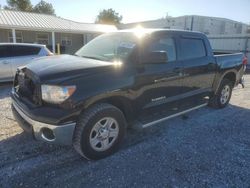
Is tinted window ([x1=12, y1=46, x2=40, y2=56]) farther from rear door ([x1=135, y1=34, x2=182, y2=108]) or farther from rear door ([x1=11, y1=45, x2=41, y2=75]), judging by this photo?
rear door ([x1=135, y1=34, x2=182, y2=108])

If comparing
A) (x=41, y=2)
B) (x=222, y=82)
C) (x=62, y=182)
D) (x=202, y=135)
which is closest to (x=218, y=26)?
(x=222, y=82)

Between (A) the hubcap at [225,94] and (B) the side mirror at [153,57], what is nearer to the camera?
(B) the side mirror at [153,57]

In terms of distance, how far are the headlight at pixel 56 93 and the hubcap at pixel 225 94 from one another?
4.33 metres

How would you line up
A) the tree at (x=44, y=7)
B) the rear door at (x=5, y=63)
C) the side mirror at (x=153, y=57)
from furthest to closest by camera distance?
the tree at (x=44, y=7)
the rear door at (x=5, y=63)
the side mirror at (x=153, y=57)

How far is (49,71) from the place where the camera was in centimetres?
297

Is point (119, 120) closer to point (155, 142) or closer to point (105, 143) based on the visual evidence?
point (105, 143)

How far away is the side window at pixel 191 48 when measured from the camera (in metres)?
4.28

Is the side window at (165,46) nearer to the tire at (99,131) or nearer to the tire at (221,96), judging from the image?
the tire at (99,131)

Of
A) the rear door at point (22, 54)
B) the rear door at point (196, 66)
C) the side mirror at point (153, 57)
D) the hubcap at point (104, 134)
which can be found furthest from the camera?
the rear door at point (22, 54)

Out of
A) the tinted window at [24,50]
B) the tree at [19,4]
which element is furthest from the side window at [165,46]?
the tree at [19,4]

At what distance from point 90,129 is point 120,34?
1971 mm

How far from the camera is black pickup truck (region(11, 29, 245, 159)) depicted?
110 inches

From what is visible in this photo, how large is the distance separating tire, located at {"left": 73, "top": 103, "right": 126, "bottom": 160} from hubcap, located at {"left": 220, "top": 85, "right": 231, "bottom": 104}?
3440 mm

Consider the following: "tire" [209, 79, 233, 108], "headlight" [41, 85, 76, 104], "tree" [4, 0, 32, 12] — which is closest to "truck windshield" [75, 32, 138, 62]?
"headlight" [41, 85, 76, 104]
